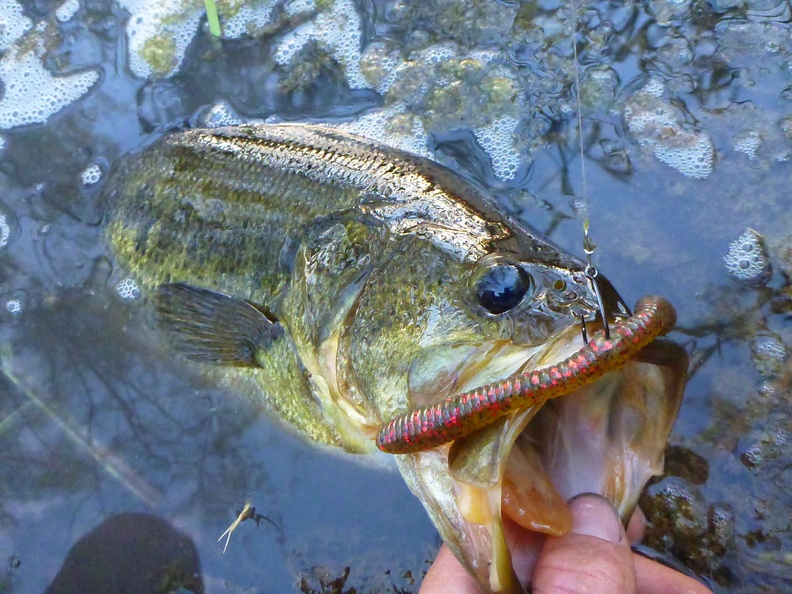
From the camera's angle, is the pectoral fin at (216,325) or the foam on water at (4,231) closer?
the pectoral fin at (216,325)

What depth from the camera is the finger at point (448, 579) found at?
1701mm

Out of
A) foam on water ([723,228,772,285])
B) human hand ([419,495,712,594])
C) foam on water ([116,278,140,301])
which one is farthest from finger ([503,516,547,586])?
foam on water ([116,278,140,301])

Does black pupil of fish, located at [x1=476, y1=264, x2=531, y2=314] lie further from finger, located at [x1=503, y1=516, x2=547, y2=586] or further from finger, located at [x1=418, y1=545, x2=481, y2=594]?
finger, located at [x1=418, y1=545, x2=481, y2=594]

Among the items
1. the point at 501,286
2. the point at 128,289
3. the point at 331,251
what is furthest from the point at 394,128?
the point at 501,286

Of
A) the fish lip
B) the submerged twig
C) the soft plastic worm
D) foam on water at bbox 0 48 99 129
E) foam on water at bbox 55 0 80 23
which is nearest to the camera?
the soft plastic worm

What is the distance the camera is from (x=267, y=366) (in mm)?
2504

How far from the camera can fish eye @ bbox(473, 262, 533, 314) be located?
1.72m

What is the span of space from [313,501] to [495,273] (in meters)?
1.28

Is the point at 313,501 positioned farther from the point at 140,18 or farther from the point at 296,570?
the point at 140,18

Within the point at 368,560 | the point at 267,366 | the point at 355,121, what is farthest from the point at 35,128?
the point at 368,560

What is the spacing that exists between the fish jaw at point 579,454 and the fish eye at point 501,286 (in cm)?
22

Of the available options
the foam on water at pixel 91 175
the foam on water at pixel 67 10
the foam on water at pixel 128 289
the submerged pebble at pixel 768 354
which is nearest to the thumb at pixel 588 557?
the submerged pebble at pixel 768 354

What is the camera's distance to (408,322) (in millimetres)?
1915

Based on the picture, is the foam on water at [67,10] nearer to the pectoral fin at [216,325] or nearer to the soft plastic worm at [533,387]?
the pectoral fin at [216,325]
